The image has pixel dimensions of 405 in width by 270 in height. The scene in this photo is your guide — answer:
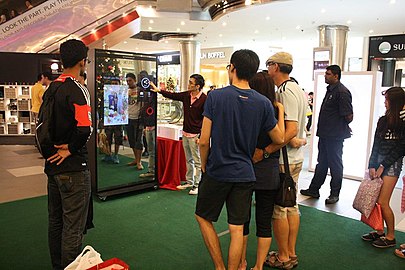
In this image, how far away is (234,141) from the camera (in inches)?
85.1

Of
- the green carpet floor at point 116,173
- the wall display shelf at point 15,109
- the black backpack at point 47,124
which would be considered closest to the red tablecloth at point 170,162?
the green carpet floor at point 116,173

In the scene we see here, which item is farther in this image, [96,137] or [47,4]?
[47,4]

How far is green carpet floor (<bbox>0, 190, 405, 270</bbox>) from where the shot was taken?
115 inches

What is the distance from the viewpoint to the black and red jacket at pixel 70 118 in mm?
2076

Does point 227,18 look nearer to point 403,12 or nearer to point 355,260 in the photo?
point 403,12

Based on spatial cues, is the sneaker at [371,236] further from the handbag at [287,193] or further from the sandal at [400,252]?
the handbag at [287,193]

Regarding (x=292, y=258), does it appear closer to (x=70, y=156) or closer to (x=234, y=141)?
(x=234, y=141)

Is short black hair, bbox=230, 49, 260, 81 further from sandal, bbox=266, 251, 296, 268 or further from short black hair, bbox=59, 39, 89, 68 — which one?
sandal, bbox=266, 251, 296, 268

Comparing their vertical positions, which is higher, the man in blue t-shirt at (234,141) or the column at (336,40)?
the column at (336,40)

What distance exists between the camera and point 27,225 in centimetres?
368

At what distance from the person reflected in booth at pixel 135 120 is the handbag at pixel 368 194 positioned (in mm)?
2865

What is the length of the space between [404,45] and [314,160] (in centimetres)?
732

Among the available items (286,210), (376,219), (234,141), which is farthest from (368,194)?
(234,141)

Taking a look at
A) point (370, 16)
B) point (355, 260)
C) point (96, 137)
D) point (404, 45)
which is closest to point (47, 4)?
point (96, 137)
